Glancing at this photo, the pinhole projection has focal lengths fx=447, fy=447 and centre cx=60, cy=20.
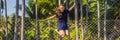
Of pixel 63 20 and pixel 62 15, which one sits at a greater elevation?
pixel 62 15

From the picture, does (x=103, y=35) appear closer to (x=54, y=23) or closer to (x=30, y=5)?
(x=54, y=23)

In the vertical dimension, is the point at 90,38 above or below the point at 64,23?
below

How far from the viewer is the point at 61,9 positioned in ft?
33.6

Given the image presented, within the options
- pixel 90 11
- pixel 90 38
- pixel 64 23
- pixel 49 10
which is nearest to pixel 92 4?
pixel 90 11

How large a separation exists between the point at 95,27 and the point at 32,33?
2569mm

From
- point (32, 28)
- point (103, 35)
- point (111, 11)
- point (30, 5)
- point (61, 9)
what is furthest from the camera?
point (30, 5)

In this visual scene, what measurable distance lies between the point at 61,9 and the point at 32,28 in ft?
21.0

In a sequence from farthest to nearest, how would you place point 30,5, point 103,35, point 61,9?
point 30,5, point 103,35, point 61,9

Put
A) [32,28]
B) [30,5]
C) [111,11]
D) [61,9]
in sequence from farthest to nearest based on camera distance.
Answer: [30,5]
[111,11]
[32,28]
[61,9]

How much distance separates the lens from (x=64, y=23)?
34.0 ft

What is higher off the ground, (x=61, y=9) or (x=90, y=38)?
(x=61, y=9)

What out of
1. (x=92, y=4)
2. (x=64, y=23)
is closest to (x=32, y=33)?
(x=92, y=4)

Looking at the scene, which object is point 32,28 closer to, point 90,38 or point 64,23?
point 90,38

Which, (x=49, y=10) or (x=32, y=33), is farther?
(x=49, y=10)
